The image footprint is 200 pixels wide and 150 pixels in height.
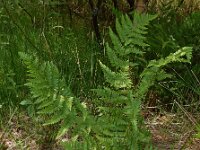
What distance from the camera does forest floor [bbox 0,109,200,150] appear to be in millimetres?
2127

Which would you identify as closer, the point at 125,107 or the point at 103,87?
the point at 125,107

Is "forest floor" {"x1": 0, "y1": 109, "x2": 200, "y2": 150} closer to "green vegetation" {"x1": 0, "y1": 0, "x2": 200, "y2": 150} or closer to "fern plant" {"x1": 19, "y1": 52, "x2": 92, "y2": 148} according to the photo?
Answer: "green vegetation" {"x1": 0, "y1": 0, "x2": 200, "y2": 150}

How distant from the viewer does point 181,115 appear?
2510 millimetres

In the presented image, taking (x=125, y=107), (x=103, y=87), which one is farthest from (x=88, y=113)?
(x=103, y=87)

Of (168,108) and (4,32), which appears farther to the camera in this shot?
(4,32)

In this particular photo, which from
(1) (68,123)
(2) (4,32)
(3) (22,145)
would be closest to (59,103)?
(1) (68,123)

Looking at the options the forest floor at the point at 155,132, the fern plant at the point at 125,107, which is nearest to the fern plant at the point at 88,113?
the fern plant at the point at 125,107

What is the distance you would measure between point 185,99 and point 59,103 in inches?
39.2

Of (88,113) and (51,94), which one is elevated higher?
(51,94)

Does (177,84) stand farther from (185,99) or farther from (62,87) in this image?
(62,87)

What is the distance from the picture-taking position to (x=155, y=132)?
2.35 meters

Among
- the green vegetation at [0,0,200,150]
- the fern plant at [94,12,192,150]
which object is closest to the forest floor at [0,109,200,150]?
the green vegetation at [0,0,200,150]

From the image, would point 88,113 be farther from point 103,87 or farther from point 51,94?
point 103,87

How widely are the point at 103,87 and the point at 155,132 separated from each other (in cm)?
33
